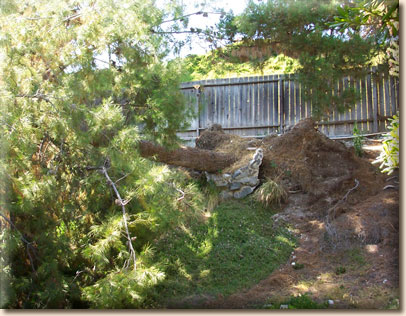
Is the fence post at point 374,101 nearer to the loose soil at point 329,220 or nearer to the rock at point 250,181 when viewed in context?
the loose soil at point 329,220

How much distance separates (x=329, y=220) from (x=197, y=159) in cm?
156

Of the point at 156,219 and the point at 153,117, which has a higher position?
the point at 153,117

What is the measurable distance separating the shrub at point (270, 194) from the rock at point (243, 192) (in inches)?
6.0

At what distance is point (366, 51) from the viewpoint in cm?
443

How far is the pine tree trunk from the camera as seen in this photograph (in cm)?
443

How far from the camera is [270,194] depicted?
14.4 feet

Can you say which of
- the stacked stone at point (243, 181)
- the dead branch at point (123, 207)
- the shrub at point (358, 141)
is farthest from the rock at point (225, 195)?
the dead branch at point (123, 207)

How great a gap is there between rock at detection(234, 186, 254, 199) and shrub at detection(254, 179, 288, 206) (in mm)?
152

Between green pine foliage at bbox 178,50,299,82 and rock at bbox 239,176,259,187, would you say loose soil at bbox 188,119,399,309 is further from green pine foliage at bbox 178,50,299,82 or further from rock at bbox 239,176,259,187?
green pine foliage at bbox 178,50,299,82

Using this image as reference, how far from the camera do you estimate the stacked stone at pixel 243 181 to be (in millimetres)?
4613

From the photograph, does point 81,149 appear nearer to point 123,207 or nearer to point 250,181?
point 123,207

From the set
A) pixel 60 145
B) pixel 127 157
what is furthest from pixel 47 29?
pixel 127 157

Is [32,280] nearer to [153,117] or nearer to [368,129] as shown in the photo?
[153,117]

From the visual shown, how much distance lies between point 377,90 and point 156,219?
334cm
